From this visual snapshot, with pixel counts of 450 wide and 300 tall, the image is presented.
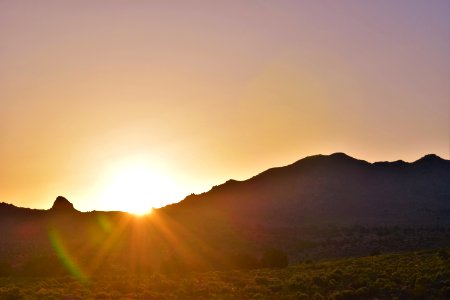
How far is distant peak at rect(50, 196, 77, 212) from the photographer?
173500mm

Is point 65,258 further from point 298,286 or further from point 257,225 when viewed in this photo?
point 257,225

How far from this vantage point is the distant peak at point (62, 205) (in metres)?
174

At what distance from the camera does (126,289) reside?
4522 centimetres

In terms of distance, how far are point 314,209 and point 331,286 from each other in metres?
108

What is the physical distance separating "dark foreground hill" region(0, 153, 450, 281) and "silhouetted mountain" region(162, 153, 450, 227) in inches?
12.6

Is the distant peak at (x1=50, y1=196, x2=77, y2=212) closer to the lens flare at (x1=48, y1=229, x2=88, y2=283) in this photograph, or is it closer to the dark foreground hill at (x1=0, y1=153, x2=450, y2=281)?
the dark foreground hill at (x1=0, y1=153, x2=450, y2=281)

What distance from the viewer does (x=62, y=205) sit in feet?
583

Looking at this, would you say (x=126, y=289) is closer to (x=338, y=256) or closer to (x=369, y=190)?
(x=338, y=256)

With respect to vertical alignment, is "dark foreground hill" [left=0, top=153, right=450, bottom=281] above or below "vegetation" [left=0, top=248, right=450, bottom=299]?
above

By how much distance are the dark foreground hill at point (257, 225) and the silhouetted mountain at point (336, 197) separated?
32 cm

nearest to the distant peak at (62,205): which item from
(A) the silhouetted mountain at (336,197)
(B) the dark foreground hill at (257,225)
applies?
(B) the dark foreground hill at (257,225)

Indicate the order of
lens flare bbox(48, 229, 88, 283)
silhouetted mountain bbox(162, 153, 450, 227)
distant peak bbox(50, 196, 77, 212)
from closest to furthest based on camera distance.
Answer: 1. lens flare bbox(48, 229, 88, 283)
2. silhouetted mountain bbox(162, 153, 450, 227)
3. distant peak bbox(50, 196, 77, 212)

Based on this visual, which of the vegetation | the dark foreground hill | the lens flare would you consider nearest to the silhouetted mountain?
the dark foreground hill

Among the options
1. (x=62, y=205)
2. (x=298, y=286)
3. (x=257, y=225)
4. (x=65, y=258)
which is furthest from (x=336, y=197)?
(x=298, y=286)
